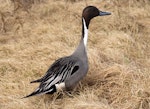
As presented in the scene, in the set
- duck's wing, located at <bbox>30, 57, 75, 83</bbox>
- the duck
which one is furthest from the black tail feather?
duck's wing, located at <bbox>30, 57, 75, 83</bbox>

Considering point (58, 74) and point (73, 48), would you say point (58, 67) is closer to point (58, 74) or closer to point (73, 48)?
point (58, 74)

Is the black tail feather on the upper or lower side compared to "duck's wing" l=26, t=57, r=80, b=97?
lower

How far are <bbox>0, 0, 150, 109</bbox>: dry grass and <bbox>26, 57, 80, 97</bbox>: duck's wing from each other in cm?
15

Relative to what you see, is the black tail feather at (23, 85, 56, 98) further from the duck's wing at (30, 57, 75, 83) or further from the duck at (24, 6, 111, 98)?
the duck's wing at (30, 57, 75, 83)

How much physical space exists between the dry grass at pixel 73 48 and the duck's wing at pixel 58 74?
15cm

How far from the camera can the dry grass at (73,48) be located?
3.00m

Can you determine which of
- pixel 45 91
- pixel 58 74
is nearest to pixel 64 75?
pixel 58 74

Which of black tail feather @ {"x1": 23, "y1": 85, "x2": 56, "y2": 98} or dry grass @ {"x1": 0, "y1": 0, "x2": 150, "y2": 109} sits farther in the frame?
dry grass @ {"x1": 0, "y1": 0, "x2": 150, "y2": 109}

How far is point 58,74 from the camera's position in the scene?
2.96m

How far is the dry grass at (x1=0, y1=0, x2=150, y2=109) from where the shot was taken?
300 centimetres

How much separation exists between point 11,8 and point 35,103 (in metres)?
3.68

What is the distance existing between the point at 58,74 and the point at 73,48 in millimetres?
1424

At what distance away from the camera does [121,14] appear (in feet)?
18.2

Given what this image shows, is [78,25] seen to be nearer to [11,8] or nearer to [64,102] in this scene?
[11,8]
